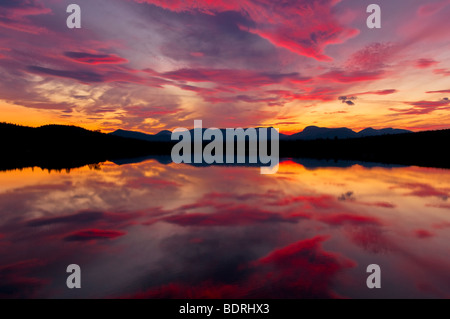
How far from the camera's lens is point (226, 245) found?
375 inches

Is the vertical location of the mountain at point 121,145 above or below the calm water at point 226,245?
above

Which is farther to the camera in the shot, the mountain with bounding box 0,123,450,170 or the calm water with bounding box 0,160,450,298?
the mountain with bounding box 0,123,450,170

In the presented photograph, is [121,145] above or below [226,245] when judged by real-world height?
above

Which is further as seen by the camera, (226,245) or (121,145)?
(121,145)

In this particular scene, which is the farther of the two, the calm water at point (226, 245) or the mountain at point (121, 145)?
the mountain at point (121, 145)

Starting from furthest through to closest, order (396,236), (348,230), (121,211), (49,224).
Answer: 1. (121,211)
2. (49,224)
3. (348,230)
4. (396,236)

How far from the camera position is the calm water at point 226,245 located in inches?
265

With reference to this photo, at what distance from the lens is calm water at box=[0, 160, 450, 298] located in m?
6.74
